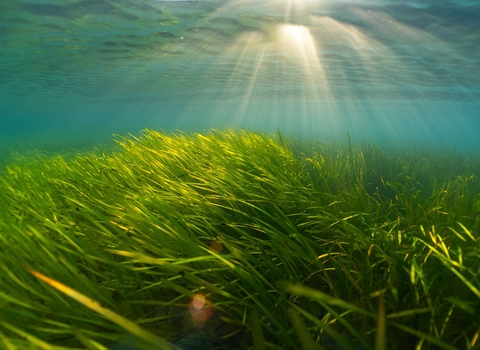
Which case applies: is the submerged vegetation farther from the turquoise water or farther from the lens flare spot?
the turquoise water

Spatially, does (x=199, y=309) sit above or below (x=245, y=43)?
below

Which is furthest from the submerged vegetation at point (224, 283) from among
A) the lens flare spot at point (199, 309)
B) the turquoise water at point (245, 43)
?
the turquoise water at point (245, 43)

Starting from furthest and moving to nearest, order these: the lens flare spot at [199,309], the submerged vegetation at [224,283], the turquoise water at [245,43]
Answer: the turquoise water at [245,43] < the lens flare spot at [199,309] < the submerged vegetation at [224,283]

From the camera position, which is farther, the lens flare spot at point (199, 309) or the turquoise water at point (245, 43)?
the turquoise water at point (245, 43)

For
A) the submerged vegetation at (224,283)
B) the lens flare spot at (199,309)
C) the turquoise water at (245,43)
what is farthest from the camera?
the turquoise water at (245,43)

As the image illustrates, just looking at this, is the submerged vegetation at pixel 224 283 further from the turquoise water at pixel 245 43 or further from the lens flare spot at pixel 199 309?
the turquoise water at pixel 245 43

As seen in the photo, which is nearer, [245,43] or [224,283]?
[224,283]

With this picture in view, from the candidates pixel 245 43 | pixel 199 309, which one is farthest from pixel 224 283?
pixel 245 43

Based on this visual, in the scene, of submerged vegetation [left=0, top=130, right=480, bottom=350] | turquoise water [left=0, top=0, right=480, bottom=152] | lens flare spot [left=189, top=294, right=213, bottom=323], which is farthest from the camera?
turquoise water [left=0, top=0, right=480, bottom=152]

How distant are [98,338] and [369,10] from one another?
12.8 metres

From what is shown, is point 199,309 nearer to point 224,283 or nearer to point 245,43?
point 224,283

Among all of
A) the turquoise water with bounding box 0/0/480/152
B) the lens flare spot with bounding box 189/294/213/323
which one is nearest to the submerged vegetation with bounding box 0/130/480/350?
the lens flare spot with bounding box 189/294/213/323

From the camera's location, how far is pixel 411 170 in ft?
23.2

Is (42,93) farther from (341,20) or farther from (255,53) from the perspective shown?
(341,20)
